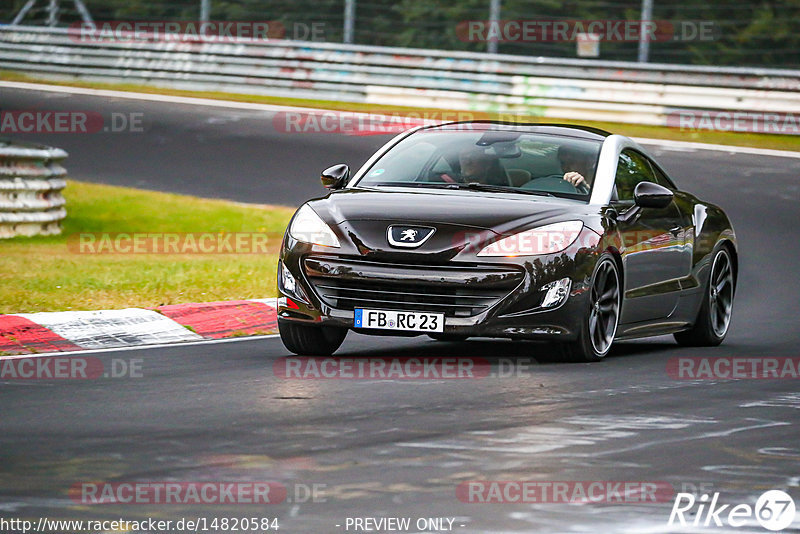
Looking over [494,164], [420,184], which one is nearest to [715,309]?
[494,164]

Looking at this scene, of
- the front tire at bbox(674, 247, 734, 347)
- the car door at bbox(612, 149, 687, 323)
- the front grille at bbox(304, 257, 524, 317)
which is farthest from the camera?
the front tire at bbox(674, 247, 734, 347)

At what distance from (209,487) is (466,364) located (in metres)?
4.02

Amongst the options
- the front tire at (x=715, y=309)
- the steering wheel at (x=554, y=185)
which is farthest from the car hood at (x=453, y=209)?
the front tire at (x=715, y=309)

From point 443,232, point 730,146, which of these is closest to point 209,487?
point 443,232

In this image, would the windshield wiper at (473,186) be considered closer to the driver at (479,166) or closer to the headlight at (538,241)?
the driver at (479,166)

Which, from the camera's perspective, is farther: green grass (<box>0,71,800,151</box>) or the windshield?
green grass (<box>0,71,800,151</box>)

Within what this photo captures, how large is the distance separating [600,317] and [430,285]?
1.25m

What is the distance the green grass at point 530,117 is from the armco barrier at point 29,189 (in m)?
9.79

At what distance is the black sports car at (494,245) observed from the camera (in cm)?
944

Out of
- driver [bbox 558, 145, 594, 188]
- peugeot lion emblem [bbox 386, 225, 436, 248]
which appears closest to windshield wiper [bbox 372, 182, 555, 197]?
driver [bbox 558, 145, 594, 188]

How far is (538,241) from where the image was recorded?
376 inches

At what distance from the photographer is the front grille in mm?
9391

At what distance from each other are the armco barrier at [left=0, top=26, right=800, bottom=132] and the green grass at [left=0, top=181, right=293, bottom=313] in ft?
26.6

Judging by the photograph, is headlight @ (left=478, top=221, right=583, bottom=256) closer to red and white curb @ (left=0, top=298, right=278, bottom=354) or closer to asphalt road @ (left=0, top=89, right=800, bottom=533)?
asphalt road @ (left=0, top=89, right=800, bottom=533)
